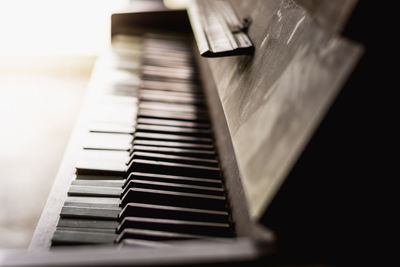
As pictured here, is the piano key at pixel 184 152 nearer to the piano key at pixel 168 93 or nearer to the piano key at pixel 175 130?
the piano key at pixel 175 130

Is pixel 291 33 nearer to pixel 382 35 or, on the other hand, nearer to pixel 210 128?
pixel 382 35

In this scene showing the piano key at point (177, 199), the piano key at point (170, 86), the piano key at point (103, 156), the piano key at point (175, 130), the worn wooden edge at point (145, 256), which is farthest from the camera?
the piano key at point (170, 86)

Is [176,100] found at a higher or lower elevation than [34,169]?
higher

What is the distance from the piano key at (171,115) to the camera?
2.83m

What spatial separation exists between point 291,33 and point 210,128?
3.34 feet

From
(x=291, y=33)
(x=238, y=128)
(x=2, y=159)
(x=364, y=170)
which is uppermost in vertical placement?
(x=291, y=33)

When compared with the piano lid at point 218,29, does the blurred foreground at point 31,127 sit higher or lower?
lower

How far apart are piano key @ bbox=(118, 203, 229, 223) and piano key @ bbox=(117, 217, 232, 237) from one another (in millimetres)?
57

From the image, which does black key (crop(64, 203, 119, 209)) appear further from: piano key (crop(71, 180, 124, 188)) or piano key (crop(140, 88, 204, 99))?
piano key (crop(140, 88, 204, 99))

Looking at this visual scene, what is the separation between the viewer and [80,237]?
6.23 feet

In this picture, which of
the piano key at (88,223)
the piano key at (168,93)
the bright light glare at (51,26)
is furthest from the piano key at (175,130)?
the bright light glare at (51,26)

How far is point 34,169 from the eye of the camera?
4219 mm

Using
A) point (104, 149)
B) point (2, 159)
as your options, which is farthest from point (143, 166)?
point (2, 159)

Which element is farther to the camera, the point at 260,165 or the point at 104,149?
the point at 104,149
